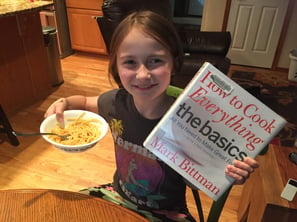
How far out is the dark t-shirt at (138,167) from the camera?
0.87 meters

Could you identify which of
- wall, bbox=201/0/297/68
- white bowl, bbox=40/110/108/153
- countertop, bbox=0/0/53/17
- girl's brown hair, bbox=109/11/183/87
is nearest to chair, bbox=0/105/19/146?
countertop, bbox=0/0/53/17

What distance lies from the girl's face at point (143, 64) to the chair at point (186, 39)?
118 cm

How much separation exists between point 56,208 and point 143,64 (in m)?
0.43

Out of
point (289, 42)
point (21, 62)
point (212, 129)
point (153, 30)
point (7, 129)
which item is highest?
point (153, 30)

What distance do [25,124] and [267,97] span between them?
2.50 m

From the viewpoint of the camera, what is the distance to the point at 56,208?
67cm

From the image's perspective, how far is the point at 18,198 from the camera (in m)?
0.69

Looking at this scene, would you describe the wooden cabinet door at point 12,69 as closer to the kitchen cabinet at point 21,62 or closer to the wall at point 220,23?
the kitchen cabinet at point 21,62

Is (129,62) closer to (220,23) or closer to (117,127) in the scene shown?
(117,127)

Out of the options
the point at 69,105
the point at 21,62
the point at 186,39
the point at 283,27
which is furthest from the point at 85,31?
the point at 69,105

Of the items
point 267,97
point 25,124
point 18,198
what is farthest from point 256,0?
point 18,198

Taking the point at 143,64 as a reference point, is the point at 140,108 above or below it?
below

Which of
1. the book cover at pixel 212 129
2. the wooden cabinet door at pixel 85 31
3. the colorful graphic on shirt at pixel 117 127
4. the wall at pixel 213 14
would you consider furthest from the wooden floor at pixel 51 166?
the wall at pixel 213 14

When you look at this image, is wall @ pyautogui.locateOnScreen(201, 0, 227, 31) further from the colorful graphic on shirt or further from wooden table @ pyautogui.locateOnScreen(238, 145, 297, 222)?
the colorful graphic on shirt
